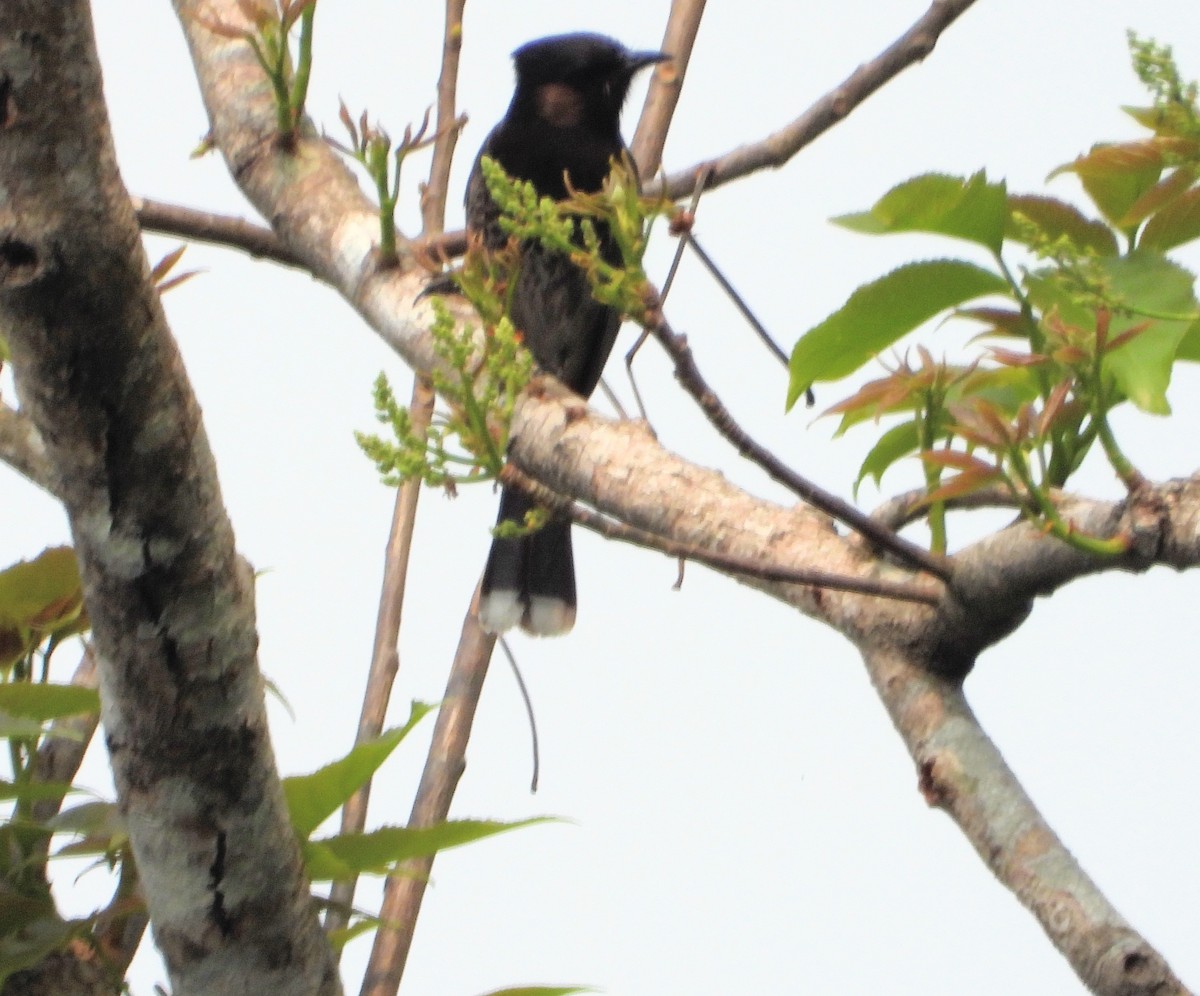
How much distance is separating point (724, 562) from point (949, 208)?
10.7 inches

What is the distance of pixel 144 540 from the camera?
0.98 m

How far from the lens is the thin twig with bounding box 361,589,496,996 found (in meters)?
1.52

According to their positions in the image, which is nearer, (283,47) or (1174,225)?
(1174,225)

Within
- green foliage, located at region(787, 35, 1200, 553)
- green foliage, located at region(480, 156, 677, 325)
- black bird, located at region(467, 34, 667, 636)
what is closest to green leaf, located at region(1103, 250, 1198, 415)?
green foliage, located at region(787, 35, 1200, 553)

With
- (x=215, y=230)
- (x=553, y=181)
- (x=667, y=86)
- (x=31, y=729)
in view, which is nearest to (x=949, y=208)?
(x=31, y=729)

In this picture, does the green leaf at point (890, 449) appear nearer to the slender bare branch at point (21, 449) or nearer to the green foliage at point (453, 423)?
the green foliage at point (453, 423)

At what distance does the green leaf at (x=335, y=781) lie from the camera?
107cm

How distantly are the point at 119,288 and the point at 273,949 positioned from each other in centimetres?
49

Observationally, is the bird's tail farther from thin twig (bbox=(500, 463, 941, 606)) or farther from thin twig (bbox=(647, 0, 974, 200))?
thin twig (bbox=(500, 463, 941, 606))

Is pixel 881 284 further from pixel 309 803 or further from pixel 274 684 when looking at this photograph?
pixel 274 684

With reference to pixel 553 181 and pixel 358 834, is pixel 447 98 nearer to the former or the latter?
pixel 553 181

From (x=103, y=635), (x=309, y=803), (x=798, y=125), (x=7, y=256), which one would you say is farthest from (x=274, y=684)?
(x=798, y=125)

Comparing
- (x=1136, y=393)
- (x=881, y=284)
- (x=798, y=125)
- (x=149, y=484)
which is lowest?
(x=1136, y=393)

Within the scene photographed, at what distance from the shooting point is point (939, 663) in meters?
1.01
